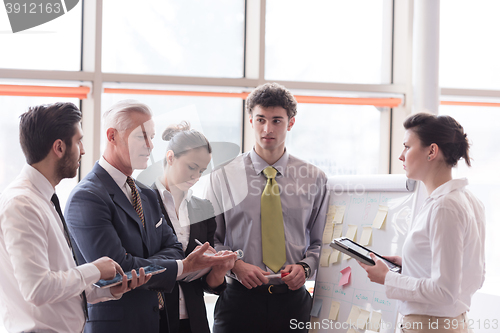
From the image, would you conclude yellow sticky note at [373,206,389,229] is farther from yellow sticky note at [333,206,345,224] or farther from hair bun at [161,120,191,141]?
hair bun at [161,120,191,141]

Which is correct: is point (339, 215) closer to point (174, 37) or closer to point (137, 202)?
point (137, 202)

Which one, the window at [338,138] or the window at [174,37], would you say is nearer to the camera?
the window at [174,37]

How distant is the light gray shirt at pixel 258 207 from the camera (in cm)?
207

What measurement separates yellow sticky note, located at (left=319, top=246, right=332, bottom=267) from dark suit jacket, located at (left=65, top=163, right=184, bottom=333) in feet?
3.18

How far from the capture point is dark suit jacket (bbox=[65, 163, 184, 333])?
1354mm

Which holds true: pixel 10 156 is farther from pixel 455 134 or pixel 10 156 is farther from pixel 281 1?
pixel 455 134

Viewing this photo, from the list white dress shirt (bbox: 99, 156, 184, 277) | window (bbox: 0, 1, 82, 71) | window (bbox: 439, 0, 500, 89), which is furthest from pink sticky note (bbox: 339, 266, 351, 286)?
window (bbox: 0, 1, 82, 71)

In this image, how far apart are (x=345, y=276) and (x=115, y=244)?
1.23 m

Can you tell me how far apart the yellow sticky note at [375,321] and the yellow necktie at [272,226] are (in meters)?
0.49

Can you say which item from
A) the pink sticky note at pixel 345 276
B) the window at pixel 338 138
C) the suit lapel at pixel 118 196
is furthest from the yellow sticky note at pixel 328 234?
the window at pixel 338 138

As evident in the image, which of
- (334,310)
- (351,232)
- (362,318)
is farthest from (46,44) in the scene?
(362,318)

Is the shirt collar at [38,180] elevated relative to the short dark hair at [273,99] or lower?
lower
